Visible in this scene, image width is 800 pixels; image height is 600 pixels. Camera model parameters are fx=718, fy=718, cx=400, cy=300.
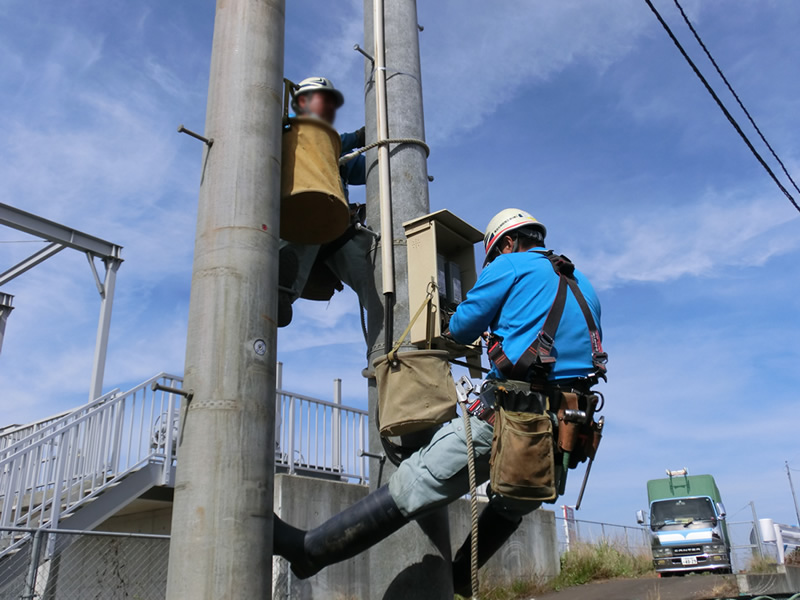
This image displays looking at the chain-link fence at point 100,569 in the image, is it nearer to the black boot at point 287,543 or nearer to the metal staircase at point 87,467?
the metal staircase at point 87,467

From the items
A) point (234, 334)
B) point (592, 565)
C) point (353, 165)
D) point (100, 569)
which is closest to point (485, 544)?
point (234, 334)

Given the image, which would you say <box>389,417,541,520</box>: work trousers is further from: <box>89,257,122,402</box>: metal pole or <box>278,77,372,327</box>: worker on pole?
<box>89,257,122,402</box>: metal pole

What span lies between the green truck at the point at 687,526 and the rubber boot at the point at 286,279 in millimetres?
17599

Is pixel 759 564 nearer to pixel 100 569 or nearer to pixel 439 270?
pixel 100 569

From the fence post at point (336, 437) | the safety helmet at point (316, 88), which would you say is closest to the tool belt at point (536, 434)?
the safety helmet at point (316, 88)

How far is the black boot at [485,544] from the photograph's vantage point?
12.7ft

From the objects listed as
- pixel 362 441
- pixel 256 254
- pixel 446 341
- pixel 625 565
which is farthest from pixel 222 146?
pixel 625 565

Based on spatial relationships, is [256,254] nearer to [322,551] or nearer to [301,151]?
[301,151]

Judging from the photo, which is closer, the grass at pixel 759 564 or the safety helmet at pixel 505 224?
the safety helmet at pixel 505 224

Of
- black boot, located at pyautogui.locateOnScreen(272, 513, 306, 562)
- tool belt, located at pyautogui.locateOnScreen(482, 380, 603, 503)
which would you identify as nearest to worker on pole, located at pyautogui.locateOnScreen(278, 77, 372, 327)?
tool belt, located at pyautogui.locateOnScreen(482, 380, 603, 503)

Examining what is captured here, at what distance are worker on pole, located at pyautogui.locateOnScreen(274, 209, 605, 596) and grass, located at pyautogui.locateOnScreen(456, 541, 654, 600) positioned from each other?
6.23 metres

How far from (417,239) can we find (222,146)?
1284mm

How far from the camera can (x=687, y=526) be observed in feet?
66.0

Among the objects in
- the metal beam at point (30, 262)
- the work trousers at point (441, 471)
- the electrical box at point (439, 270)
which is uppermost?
the metal beam at point (30, 262)
